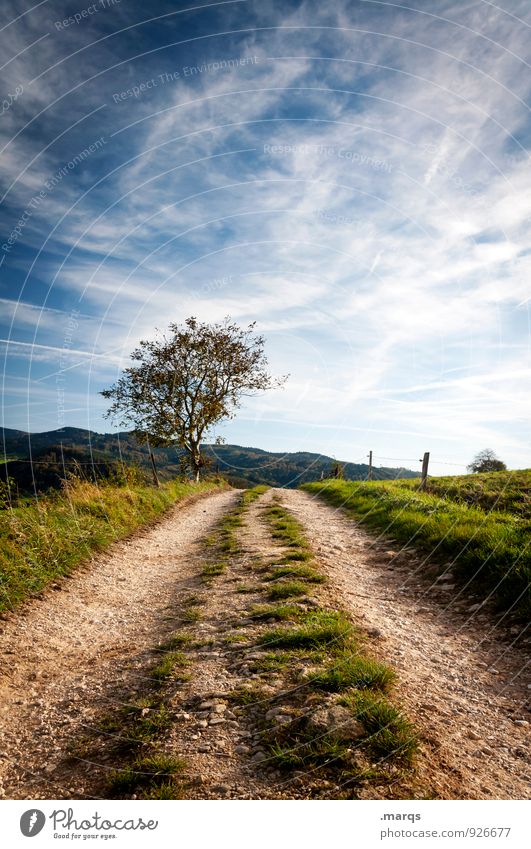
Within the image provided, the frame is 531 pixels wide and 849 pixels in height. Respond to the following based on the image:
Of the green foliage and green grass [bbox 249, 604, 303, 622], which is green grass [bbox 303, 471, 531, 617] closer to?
the green foliage

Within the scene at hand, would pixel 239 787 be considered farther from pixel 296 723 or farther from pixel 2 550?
pixel 2 550

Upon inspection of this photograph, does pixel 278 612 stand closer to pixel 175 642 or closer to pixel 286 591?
pixel 286 591

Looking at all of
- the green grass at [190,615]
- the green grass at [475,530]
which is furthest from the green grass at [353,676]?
the green grass at [475,530]

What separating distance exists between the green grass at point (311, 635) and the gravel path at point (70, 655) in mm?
1890

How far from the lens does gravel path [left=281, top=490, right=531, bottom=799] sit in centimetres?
363

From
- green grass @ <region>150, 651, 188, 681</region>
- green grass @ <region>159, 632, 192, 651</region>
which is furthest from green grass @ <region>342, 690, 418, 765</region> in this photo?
green grass @ <region>159, 632, 192, 651</region>

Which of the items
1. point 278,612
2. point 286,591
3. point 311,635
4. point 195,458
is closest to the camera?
point 311,635

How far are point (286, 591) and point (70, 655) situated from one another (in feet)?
12.1

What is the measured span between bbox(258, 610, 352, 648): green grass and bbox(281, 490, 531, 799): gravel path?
19.7 inches

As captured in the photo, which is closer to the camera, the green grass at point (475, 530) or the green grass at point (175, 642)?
the green grass at point (175, 642)

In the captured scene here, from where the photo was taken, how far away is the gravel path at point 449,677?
11.9 feet

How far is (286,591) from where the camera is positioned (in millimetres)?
7824

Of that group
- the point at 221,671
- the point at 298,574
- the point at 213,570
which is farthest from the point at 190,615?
the point at 213,570

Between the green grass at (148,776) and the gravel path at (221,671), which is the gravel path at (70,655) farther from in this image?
the green grass at (148,776)
